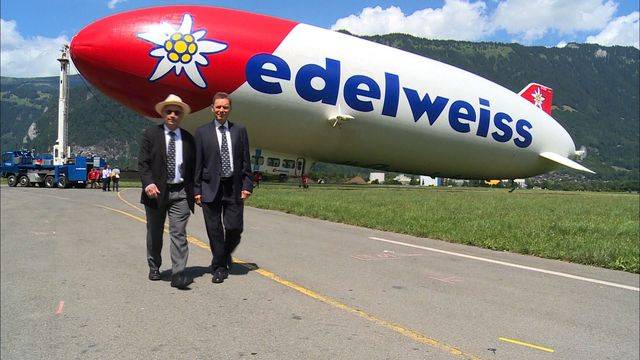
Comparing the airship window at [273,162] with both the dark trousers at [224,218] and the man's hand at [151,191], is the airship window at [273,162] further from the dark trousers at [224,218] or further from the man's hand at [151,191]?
the man's hand at [151,191]

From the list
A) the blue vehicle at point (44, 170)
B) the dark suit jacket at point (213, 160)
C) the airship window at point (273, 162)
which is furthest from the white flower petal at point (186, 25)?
→ the blue vehicle at point (44, 170)

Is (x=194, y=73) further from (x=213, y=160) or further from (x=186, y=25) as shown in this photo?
(x=213, y=160)

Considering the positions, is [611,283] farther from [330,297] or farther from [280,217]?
[280,217]

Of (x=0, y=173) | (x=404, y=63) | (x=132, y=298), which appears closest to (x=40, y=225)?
(x=132, y=298)

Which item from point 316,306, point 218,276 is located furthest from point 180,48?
point 316,306

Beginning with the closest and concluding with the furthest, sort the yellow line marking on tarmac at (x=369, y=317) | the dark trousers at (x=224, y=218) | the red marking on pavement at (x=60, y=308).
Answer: the yellow line marking on tarmac at (x=369, y=317)
the red marking on pavement at (x=60, y=308)
the dark trousers at (x=224, y=218)

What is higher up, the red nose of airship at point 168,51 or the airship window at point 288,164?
the red nose of airship at point 168,51

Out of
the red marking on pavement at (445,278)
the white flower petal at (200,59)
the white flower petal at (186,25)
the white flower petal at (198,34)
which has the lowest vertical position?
the red marking on pavement at (445,278)

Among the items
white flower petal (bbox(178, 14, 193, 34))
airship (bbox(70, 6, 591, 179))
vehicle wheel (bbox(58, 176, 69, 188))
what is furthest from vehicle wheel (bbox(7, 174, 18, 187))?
white flower petal (bbox(178, 14, 193, 34))

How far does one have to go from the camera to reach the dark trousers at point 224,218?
16.4 ft

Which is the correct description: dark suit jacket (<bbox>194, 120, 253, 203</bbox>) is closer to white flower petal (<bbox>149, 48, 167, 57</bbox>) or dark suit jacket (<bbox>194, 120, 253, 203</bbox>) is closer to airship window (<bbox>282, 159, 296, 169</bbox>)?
white flower petal (<bbox>149, 48, 167, 57</bbox>)

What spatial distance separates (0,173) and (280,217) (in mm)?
33701

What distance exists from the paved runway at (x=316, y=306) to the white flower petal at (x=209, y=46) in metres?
6.60

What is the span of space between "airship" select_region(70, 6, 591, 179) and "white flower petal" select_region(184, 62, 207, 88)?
1.0 inches
